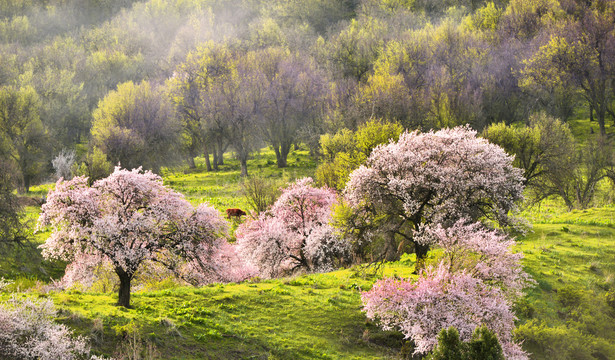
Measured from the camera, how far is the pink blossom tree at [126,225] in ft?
70.1

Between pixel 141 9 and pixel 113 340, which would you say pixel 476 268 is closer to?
pixel 113 340

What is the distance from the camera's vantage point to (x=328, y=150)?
A: 191 feet

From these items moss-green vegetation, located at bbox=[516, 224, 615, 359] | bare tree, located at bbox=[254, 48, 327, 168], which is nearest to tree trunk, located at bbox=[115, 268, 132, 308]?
moss-green vegetation, located at bbox=[516, 224, 615, 359]

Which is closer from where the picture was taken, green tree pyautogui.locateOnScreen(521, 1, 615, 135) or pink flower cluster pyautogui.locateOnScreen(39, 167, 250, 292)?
pink flower cluster pyautogui.locateOnScreen(39, 167, 250, 292)

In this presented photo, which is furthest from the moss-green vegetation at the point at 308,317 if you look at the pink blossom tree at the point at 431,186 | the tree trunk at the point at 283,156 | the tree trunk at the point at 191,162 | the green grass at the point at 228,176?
the tree trunk at the point at 191,162

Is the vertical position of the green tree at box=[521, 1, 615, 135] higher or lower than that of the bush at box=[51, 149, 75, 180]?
higher

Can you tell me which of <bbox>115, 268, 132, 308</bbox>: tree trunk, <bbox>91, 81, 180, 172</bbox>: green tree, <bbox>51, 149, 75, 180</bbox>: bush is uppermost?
<bbox>91, 81, 180, 172</bbox>: green tree

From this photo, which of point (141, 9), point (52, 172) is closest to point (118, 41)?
point (141, 9)

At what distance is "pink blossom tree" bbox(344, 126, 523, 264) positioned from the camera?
2803 cm

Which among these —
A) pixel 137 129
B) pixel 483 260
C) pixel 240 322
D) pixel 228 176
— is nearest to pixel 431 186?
pixel 483 260

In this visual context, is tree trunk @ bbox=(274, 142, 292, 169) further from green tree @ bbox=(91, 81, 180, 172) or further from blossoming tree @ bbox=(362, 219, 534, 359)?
blossoming tree @ bbox=(362, 219, 534, 359)

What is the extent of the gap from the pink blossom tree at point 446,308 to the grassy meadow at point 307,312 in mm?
2641

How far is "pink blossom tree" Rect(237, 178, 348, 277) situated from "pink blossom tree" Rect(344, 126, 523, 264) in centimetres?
749

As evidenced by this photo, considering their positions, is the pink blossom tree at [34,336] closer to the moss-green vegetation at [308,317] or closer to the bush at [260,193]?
the moss-green vegetation at [308,317]
